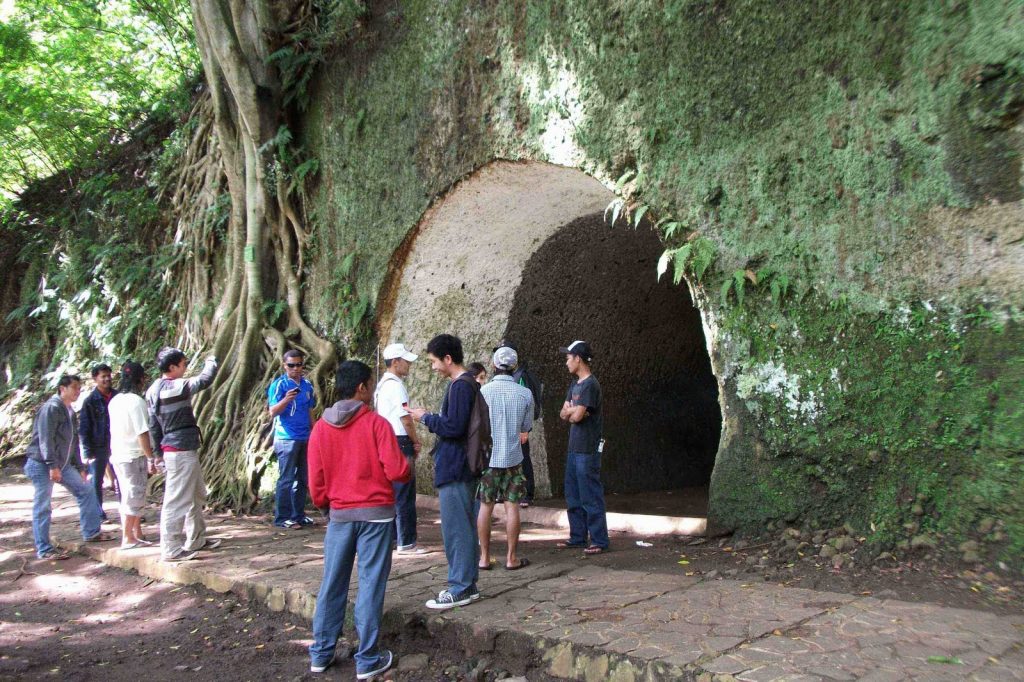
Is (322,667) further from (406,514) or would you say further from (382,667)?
(406,514)

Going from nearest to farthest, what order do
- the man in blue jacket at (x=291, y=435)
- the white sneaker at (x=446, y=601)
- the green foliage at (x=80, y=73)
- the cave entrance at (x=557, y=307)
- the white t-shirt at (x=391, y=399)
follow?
the white sneaker at (x=446, y=601), the white t-shirt at (x=391, y=399), the man in blue jacket at (x=291, y=435), the cave entrance at (x=557, y=307), the green foliage at (x=80, y=73)

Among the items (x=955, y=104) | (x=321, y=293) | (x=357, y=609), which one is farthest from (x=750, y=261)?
(x=321, y=293)

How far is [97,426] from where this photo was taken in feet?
25.3

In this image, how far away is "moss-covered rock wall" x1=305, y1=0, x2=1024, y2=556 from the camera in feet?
14.8

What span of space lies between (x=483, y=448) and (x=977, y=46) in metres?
3.57

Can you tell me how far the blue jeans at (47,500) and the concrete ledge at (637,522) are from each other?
306cm

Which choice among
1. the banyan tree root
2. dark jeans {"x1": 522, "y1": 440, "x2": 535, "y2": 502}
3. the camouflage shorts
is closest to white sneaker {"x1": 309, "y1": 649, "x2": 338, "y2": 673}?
the camouflage shorts

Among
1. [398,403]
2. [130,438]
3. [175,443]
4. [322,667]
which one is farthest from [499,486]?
[130,438]

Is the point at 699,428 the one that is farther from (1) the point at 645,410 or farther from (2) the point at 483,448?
(2) the point at 483,448

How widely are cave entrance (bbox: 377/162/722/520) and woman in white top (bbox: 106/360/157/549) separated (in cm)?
268

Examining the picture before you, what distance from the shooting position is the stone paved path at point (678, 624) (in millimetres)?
3453

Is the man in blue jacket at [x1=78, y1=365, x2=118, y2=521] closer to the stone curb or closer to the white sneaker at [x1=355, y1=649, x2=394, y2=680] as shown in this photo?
the stone curb

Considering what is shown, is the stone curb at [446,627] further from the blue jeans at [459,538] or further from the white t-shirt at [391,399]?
the white t-shirt at [391,399]

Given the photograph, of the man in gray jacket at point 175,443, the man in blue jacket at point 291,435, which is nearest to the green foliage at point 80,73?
the man in blue jacket at point 291,435
